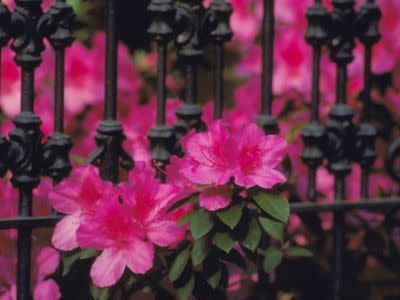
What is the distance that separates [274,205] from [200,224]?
161 millimetres

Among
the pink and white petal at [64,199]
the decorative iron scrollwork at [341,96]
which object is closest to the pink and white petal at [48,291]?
the pink and white petal at [64,199]

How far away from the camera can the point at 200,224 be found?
270cm

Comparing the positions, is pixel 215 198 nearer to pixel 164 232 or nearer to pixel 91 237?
pixel 164 232

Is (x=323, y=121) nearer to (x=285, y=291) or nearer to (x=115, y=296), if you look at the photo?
(x=285, y=291)

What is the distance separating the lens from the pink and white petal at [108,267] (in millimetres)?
2717

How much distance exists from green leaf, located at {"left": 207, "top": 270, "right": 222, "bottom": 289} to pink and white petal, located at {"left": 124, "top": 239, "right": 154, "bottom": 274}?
138 millimetres


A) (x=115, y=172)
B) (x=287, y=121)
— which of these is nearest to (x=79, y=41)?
(x=287, y=121)

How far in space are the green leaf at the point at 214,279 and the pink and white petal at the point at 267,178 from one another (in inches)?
8.8

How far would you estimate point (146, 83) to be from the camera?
3.98 meters

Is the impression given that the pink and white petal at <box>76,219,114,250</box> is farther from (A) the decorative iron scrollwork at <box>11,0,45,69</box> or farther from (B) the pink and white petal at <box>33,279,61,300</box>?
(A) the decorative iron scrollwork at <box>11,0,45,69</box>

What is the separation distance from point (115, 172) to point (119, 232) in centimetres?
25

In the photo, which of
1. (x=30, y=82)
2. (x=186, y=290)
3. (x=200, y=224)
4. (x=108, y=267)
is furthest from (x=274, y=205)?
(x=30, y=82)

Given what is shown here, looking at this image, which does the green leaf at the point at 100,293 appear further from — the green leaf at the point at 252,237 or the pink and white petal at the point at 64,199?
the green leaf at the point at 252,237

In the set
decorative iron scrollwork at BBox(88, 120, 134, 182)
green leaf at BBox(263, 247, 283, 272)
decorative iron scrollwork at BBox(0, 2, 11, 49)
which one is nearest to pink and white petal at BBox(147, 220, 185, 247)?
decorative iron scrollwork at BBox(88, 120, 134, 182)
